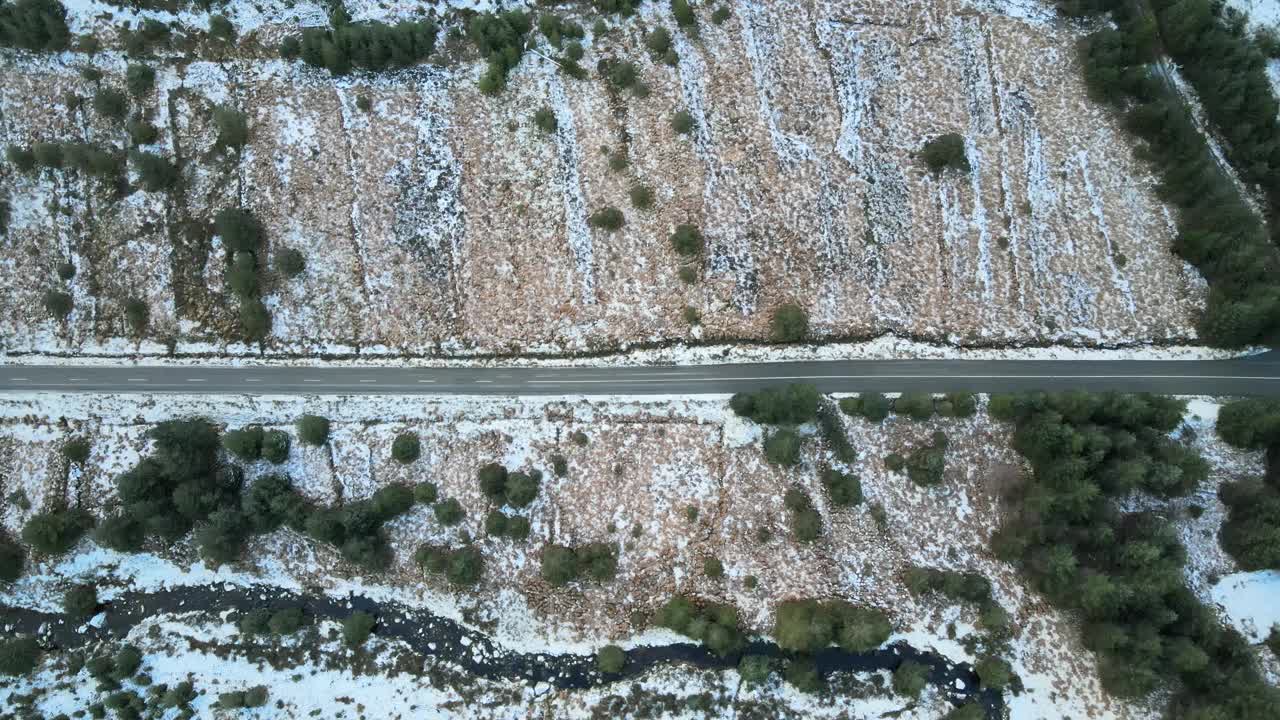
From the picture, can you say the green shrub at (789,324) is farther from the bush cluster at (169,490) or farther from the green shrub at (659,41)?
the bush cluster at (169,490)

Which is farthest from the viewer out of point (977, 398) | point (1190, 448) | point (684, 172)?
point (684, 172)

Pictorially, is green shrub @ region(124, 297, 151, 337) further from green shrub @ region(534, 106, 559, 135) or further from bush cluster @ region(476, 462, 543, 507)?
green shrub @ region(534, 106, 559, 135)

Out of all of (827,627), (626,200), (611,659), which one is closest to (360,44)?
(626,200)

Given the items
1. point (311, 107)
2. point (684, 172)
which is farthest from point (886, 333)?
point (311, 107)

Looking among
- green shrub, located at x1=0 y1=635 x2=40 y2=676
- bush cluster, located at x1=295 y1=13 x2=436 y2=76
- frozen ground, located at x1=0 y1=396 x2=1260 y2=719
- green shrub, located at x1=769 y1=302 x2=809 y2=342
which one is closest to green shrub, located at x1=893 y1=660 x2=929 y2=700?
frozen ground, located at x1=0 y1=396 x2=1260 y2=719

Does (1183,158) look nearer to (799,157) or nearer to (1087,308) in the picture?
(1087,308)

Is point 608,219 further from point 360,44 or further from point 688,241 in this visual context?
point 360,44
